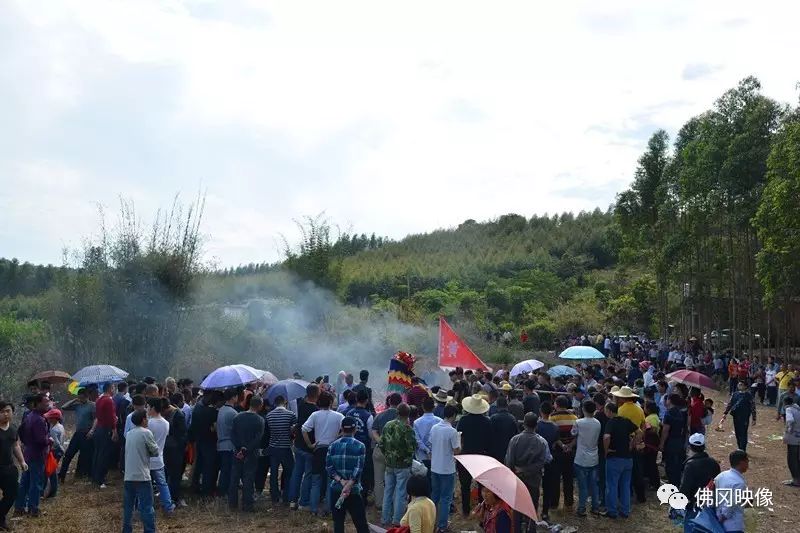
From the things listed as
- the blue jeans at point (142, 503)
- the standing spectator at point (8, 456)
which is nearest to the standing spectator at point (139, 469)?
the blue jeans at point (142, 503)

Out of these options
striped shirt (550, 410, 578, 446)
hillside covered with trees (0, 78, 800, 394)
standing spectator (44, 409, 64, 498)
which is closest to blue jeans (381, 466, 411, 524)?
striped shirt (550, 410, 578, 446)

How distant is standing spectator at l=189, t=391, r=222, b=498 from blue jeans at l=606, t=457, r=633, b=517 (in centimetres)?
528

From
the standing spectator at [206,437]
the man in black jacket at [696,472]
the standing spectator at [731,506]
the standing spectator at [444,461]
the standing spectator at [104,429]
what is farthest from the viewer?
the standing spectator at [104,429]

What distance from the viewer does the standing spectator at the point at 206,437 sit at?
9.60 meters

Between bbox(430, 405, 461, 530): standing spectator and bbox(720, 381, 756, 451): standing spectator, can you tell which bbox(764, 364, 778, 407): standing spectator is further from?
bbox(430, 405, 461, 530): standing spectator

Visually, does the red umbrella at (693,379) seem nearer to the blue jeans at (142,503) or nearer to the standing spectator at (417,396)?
the standing spectator at (417,396)

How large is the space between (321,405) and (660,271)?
27150 millimetres

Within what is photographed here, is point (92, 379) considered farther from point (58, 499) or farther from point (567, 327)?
point (567, 327)

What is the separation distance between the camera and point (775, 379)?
69.5ft

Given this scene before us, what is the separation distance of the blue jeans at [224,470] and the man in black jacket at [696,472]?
5.72m

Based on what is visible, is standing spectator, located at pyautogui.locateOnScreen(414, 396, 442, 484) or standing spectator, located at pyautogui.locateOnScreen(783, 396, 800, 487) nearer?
standing spectator, located at pyautogui.locateOnScreen(414, 396, 442, 484)

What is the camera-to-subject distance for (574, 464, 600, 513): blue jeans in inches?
360

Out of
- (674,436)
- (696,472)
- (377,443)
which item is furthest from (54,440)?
(674,436)

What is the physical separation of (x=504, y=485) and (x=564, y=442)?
4.07 m
